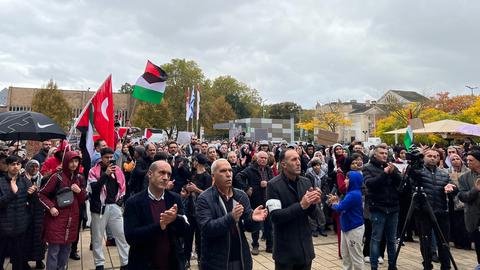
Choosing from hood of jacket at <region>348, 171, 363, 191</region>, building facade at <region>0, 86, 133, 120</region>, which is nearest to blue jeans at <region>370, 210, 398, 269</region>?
hood of jacket at <region>348, 171, 363, 191</region>

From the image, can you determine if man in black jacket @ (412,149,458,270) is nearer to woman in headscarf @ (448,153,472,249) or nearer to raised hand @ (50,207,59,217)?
woman in headscarf @ (448,153,472,249)

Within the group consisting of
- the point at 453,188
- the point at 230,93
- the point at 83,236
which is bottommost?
the point at 83,236

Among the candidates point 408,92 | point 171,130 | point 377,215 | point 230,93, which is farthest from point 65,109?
point 408,92

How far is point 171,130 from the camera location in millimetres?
59844

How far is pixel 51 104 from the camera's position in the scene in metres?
40.0

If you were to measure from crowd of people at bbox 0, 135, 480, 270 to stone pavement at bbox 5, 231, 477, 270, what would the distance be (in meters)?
0.33

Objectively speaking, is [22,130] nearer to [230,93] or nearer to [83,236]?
[83,236]

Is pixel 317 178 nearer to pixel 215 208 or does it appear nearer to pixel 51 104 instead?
pixel 215 208

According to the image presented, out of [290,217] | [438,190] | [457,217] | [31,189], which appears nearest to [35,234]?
[31,189]

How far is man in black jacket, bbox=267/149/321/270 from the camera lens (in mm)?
3641

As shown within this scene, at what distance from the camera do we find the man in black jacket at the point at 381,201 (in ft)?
18.3

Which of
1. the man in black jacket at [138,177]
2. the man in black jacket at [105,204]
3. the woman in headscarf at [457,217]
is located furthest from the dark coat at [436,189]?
the man in black jacket at [105,204]

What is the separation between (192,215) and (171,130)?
181 feet

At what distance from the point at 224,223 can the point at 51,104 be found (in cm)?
4276
